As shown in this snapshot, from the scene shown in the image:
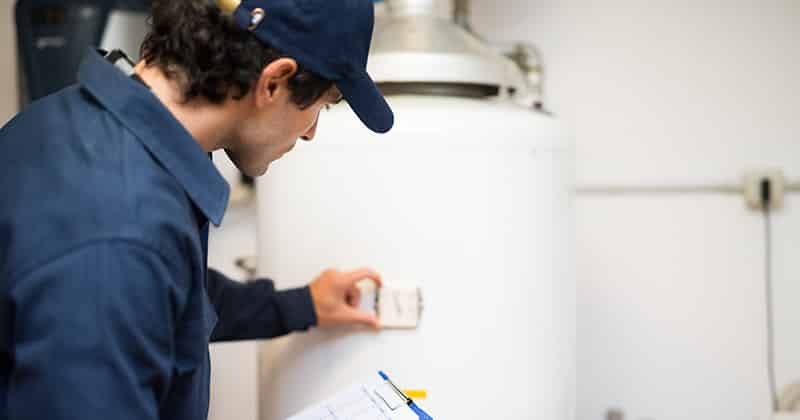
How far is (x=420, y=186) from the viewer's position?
41.9 inches

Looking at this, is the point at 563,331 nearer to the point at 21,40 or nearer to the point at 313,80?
the point at 313,80

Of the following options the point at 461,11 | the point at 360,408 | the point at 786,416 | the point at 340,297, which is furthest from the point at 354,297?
the point at 786,416

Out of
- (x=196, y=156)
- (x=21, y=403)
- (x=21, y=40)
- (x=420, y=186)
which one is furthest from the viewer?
(x=21, y=40)

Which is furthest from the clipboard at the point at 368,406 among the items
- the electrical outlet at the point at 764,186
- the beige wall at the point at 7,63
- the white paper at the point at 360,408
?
the beige wall at the point at 7,63

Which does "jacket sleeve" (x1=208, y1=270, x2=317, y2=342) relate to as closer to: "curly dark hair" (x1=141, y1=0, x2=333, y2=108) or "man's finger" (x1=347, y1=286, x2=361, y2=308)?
"man's finger" (x1=347, y1=286, x2=361, y2=308)

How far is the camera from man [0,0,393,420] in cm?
56

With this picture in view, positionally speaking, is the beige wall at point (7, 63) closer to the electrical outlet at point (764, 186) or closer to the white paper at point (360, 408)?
the white paper at point (360, 408)

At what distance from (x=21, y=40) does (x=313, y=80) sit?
111 centimetres

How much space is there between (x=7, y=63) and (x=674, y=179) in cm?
150

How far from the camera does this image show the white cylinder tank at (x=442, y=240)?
1066 millimetres

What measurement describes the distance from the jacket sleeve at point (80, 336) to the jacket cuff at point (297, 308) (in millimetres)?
496

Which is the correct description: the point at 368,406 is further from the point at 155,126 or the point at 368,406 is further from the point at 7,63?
the point at 7,63

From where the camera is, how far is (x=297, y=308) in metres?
1.08

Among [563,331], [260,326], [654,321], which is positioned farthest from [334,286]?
[654,321]
